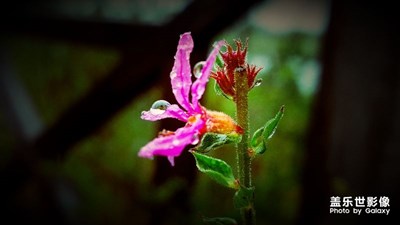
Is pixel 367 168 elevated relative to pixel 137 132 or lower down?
lower down

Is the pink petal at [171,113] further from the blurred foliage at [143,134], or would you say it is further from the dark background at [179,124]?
the blurred foliage at [143,134]

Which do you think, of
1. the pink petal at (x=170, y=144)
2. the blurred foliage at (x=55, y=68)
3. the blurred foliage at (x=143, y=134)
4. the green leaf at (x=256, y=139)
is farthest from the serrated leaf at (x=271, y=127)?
the blurred foliage at (x=55, y=68)

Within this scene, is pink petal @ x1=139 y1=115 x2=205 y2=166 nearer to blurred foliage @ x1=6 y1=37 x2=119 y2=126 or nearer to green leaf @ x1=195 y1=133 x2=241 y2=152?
green leaf @ x1=195 y1=133 x2=241 y2=152

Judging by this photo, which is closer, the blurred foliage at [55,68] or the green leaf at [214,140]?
the green leaf at [214,140]

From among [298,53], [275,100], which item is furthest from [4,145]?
[298,53]

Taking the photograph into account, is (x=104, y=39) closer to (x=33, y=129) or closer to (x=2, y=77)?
(x=33, y=129)

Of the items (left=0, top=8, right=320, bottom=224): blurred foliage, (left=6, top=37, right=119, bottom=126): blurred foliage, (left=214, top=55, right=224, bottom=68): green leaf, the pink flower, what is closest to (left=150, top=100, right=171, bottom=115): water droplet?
the pink flower
